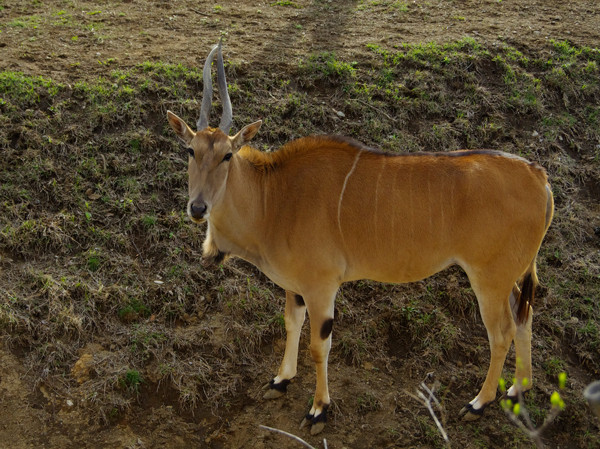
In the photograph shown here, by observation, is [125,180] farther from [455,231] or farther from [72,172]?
[455,231]

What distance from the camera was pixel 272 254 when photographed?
16.2 ft

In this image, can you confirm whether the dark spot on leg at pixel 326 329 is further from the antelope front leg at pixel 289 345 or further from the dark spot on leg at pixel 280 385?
the dark spot on leg at pixel 280 385

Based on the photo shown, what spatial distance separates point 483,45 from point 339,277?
219 inches

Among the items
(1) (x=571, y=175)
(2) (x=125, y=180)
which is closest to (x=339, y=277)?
(2) (x=125, y=180)

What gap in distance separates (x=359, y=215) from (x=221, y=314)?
1.74m

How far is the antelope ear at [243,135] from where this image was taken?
4.75 meters

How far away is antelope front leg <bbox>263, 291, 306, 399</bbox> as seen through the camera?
5.33 metres

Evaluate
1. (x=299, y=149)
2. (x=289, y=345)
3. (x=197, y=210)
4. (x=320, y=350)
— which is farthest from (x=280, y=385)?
(x=299, y=149)

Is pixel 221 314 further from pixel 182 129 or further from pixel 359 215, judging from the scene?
pixel 182 129

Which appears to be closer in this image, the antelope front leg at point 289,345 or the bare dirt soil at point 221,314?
the bare dirt soil at point 221,314

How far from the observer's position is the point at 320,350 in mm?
4965

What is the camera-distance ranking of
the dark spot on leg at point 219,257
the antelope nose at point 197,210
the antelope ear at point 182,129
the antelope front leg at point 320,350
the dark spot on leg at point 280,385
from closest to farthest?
the antelope nose at point 197,210, the antelope ear at point 182,129, the antelope front leg at point 320,350, the dark spot on leg at point 219,257, the dark spot on leg at point 280,385

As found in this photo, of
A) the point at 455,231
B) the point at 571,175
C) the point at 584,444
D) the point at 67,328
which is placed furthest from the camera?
the point at 571,175

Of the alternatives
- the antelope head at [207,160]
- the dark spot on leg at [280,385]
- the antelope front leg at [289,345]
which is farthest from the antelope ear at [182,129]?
the dark spot on leg at [280,385]
